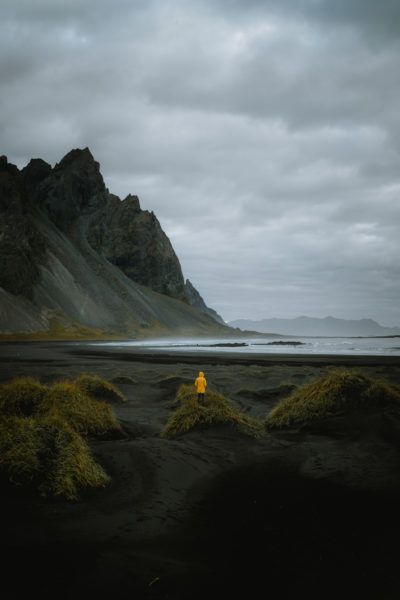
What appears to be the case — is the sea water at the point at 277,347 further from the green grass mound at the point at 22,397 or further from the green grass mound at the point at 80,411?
the green grass mound at the point at 22,397

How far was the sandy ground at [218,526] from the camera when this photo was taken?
12.4 ft

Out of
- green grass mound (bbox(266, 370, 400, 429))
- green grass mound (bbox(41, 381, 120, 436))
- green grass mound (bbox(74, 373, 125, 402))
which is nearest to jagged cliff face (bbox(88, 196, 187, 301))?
green grass mound (bbox(74, 373, 125, 402))

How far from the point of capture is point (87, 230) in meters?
125

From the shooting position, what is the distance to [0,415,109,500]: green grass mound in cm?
591

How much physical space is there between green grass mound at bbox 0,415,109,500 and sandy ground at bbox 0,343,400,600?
253 mm

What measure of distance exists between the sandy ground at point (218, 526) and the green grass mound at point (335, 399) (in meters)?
1.73

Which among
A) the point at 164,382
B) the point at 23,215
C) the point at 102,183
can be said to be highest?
the point at 102,183

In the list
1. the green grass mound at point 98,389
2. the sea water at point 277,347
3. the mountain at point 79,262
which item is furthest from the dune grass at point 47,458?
the mountain at point 79,262

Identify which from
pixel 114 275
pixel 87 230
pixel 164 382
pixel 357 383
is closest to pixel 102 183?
pixel 87 230

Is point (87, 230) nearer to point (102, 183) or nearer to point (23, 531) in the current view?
point (102, 183)

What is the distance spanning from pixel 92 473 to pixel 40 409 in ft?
10.4

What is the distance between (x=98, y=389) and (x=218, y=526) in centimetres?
1052

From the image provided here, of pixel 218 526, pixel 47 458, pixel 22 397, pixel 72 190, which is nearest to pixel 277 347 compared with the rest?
pixel 22 397

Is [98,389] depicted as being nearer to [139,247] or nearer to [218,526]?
[218,526]
